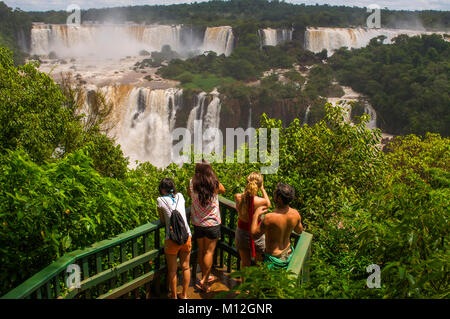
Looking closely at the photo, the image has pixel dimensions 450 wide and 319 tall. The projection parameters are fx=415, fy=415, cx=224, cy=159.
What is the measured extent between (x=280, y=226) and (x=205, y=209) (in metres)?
0.78

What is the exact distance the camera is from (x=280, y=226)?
3.38 meters

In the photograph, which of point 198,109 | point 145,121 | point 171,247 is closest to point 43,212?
point 171,247

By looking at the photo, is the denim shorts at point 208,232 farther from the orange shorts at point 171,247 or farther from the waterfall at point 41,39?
the waterfall at point 41,39

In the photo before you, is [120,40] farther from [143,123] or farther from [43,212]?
[43,212]

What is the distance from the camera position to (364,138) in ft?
24.3

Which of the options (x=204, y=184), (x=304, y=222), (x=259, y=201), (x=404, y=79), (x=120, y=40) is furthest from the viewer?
(x=120, y=40)

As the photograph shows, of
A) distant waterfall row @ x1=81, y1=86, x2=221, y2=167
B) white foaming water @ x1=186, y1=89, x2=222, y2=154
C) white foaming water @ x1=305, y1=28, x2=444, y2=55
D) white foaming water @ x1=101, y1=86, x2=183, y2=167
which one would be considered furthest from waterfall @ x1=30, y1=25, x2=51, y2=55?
white foaming water @ x1=305, y1=28, x2=444, y2=55

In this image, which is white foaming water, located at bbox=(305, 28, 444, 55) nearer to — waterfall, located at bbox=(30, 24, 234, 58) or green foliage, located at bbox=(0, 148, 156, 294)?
waterfall, located at bbox=(30, 24, 234, 58)

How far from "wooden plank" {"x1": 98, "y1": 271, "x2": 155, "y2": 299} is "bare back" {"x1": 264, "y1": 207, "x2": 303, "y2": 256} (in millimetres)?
1054

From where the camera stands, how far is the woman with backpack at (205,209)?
3.81 meters

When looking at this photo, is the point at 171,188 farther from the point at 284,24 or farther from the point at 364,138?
the point at 284,24
